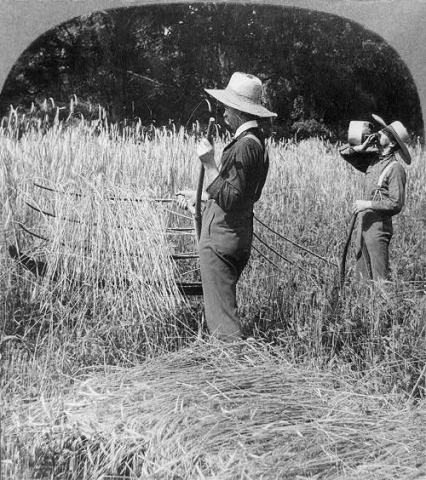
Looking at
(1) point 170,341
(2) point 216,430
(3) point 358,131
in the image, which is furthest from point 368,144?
(2) point 216,430

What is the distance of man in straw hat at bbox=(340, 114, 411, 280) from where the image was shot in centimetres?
540

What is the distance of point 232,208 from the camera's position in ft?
13.5

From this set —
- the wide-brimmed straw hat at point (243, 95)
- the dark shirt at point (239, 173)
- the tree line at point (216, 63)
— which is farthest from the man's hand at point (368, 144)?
the dark shirt at point (239, 173)

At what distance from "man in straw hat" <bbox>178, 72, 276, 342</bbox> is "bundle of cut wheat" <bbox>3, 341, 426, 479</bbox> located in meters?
0.50

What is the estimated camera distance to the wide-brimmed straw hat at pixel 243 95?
4.12m

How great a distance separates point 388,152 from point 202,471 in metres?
3.21

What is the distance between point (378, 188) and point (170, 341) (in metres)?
1.90

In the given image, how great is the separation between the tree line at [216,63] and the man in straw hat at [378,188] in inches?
10.2

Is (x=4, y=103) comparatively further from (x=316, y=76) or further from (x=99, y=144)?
(x=316, y=76)

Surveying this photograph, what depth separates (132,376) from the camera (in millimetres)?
3766

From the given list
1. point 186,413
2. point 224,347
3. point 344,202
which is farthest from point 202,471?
point 344,202

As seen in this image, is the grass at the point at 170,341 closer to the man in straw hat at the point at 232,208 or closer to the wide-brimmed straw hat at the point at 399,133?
the man in straw hat at the point at 232,208

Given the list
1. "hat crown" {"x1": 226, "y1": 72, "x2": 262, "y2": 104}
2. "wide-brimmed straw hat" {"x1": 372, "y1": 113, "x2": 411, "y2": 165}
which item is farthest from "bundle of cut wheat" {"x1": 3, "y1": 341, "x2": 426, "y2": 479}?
"wide-brimmed straw hat" {"x1": 372, "y1": 113, "x2": 411, "y2": 165}

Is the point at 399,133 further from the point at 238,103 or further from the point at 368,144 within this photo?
the point at 238,103
